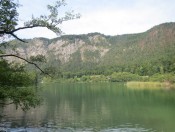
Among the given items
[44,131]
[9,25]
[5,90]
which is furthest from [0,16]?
[44,131]

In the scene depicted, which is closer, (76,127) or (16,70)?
(16,70)

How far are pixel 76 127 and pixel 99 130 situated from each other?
4.31m

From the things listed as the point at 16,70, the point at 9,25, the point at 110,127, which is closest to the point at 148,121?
the point at 110,127

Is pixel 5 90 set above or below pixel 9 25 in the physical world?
below

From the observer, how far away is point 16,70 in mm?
22969

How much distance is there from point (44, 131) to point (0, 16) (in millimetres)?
27337

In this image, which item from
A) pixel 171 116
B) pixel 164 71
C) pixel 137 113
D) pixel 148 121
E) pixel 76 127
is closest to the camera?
pixel 76 127

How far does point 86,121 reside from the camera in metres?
52.8

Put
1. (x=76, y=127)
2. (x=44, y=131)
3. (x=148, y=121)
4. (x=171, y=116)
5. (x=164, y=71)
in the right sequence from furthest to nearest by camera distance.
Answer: (x=164, y=71)
(x=171, y=116)
(x=148, y=121)
(x=76, y=127)
(x=44, y=131)

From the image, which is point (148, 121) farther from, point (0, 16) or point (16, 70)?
point (0, 16)

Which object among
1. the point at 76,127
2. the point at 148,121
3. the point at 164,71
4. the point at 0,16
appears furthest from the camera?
the point at 164,71

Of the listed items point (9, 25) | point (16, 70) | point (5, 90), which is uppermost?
point (9, 25)

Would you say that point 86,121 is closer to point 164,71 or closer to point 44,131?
point 44,131

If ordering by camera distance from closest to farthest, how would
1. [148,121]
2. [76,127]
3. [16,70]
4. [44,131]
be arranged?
[16,70] < [44,131] < [76,127] < [148,121]
